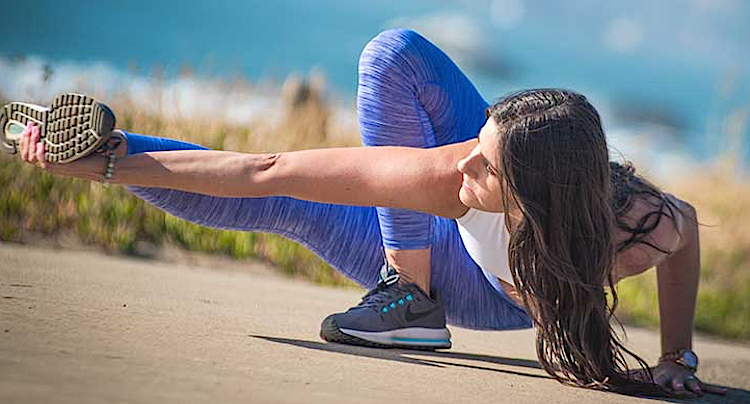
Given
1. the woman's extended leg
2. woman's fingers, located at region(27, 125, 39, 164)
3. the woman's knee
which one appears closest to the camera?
woman's fingers, located at region(27, 125, 39, 164)

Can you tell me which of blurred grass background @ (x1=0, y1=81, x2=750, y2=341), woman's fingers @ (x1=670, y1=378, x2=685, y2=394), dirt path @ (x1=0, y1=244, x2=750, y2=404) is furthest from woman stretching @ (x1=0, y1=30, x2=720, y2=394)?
blurred grass background @ (x1=0, y1=81, x2=750, y2=341)

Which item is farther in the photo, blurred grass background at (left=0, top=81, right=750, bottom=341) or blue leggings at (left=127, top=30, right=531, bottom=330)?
blurred grass background at (left=0, top=81, right=750, bottom=341)

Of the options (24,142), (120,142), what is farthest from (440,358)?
(24,142)

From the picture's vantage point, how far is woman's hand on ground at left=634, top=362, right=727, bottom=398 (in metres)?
2.69

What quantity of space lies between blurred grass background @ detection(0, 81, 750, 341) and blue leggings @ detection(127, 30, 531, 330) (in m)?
2.03

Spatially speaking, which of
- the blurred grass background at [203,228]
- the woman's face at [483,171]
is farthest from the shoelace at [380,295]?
the blurred grass background at [203,228]

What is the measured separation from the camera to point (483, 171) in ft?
7.64

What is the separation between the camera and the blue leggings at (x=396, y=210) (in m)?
2.77

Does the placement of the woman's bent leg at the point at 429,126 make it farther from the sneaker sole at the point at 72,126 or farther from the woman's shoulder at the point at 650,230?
the sneaker sole at the point at 72,126

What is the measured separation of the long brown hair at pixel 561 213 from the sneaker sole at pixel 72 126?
97cm

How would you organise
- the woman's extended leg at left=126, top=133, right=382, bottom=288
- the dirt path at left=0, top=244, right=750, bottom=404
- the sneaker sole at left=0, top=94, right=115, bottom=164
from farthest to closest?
the woman's extended leg at left=126, top=133, right=382, bottom=288
the sneaker sole at left=0, top=94, right=115, bottom=164
the dirt path at left=0, top=244, right=750, bottom=404

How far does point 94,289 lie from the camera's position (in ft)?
9.91

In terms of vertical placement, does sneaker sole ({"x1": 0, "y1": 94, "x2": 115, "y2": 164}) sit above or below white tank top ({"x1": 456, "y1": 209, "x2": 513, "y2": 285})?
above

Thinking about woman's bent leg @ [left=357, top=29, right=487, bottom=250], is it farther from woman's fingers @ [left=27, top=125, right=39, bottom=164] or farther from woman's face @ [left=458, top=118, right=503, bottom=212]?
woman's fingers @ [left=27, top=125, right=39, bottom=164]
